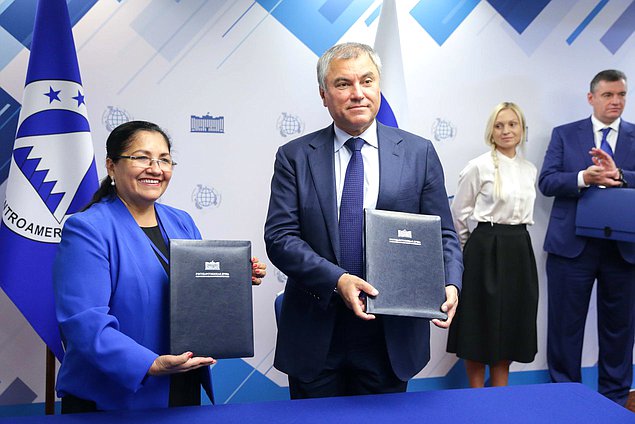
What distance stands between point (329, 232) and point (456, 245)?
16.5 inches

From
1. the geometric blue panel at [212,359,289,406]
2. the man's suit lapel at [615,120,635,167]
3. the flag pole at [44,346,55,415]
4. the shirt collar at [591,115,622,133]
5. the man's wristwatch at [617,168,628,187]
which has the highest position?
the shirt collar at [591,115,622,133]

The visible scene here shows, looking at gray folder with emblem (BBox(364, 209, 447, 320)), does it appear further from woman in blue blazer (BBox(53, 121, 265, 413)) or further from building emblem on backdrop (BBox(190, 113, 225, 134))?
building emblem on backdrop (BBox(190, 113, 225, 134))

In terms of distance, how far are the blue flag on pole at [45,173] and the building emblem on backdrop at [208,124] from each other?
0.70 meters

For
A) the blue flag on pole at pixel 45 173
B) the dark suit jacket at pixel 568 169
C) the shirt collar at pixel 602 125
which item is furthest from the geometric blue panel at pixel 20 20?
the shirt collar at pixel 602 125

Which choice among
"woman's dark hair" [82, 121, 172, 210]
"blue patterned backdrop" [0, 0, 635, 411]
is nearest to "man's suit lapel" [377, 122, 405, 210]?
"woman's dark hair" [82, 121, 172, 210]

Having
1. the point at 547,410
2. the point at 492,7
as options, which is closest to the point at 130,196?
the point at 547,410

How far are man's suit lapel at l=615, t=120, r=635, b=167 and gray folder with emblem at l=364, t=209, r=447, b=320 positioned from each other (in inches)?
99.6

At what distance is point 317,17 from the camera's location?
3.50 meters

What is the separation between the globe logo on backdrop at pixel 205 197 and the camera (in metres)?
3.40

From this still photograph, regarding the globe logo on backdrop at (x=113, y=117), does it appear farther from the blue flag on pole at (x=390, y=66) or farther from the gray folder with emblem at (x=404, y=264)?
the gray folder with emblem at (x=404, y=264)

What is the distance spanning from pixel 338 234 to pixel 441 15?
250cm

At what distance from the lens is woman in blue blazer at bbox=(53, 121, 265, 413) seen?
146 cm

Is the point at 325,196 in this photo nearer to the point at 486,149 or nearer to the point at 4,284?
the point at 4,284

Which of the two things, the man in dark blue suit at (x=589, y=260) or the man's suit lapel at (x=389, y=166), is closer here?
the man's suit lapel at (x=389, y=166)
